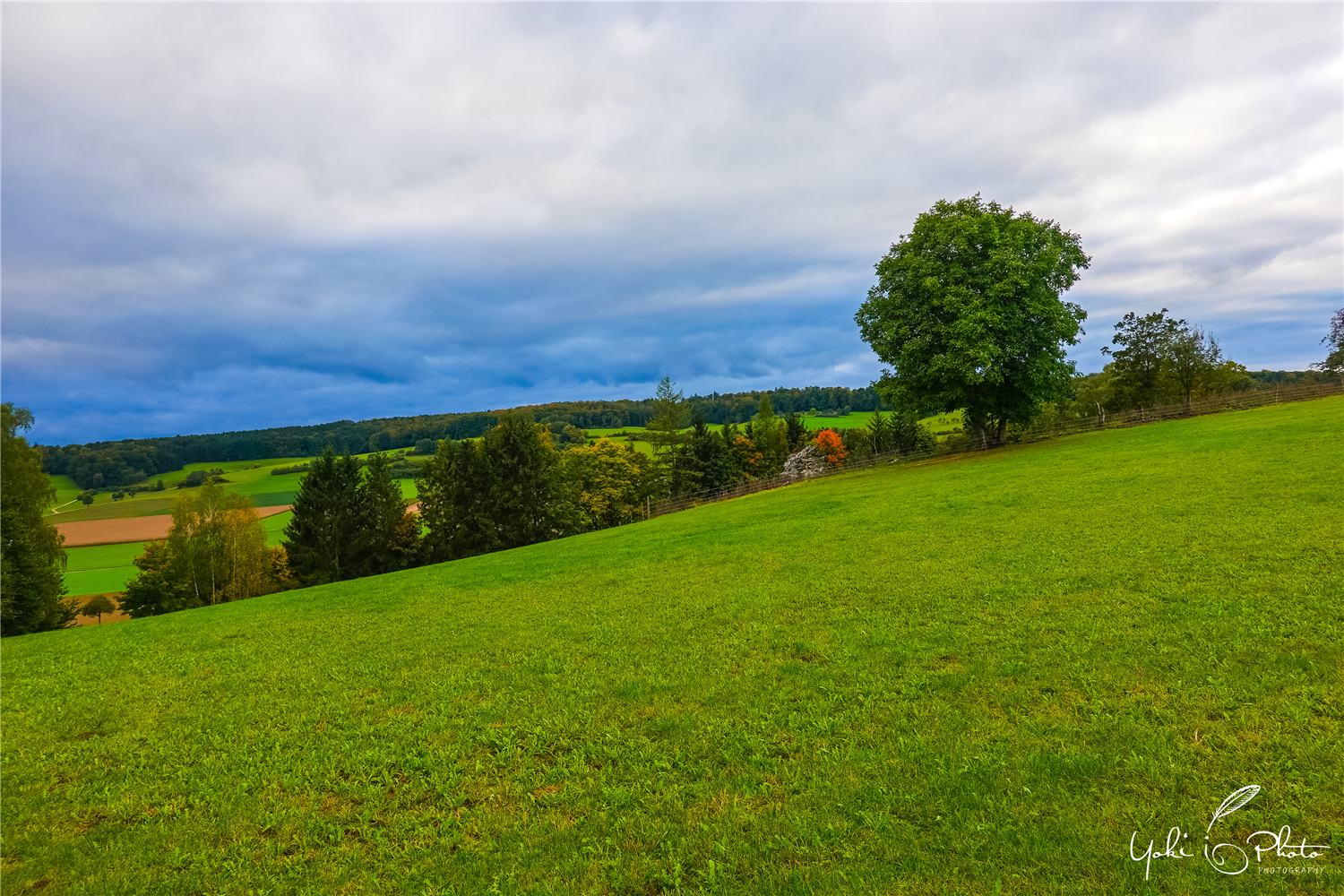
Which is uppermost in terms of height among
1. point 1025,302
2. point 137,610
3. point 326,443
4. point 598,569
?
point 1025,302

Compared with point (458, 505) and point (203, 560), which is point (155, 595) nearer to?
point (203, 560)

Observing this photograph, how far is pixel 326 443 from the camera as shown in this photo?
54500 millimetres

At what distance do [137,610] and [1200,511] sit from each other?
222ft

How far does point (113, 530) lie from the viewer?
76312 mm

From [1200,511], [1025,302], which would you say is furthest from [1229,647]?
[1025,302]

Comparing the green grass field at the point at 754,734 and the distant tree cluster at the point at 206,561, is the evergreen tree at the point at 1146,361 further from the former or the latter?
the distant tree cluster at the point at 206,561

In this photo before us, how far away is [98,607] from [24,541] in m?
28.4

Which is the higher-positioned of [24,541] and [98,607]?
[24,541]

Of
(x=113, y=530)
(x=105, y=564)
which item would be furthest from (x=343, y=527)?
(x=113, y=530)

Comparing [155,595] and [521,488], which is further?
[521,488]

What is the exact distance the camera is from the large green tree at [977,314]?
32.9m

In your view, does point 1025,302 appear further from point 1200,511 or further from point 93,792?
point 93,792

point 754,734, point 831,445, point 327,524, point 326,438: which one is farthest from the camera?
point 831,445

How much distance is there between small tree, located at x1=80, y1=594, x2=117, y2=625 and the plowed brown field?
14.6m
